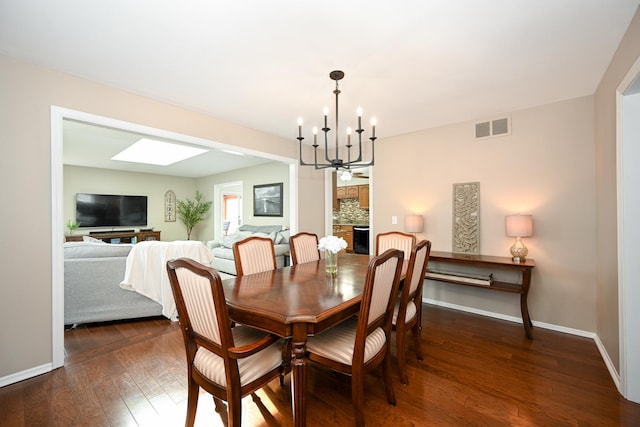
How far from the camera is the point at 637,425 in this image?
164 cm

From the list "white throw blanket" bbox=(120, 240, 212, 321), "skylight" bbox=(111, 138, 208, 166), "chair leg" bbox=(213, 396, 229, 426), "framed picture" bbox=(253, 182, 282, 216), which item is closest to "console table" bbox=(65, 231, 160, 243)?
"skylight" bbox=(111, 138, 208, 166)

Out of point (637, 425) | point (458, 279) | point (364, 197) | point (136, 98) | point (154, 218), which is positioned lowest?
point (637, 425)

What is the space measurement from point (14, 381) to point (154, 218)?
632 centimetres

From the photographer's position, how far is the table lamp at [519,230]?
2912mm

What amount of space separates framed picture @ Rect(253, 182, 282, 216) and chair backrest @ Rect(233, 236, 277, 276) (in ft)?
12.2

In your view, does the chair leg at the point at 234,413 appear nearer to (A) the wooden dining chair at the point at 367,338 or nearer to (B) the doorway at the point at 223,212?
(A) the wooden dining chair at the point at 367,338

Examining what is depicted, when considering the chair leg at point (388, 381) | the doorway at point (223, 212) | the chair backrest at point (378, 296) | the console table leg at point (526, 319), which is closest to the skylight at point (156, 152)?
the doorway at point (223, 212)

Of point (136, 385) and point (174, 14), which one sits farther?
point (136, 385)

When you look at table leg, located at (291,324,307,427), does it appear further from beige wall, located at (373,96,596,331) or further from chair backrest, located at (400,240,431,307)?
beige wall, located at (373,96,596,331)

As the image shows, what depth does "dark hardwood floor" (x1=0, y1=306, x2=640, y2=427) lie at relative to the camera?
5.56ft

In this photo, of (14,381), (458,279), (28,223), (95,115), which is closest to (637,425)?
(458,279)

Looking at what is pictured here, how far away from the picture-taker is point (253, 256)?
8.34ft

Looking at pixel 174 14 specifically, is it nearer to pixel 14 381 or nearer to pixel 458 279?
pixel 14 381

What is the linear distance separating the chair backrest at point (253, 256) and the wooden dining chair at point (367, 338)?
38.8 inches
